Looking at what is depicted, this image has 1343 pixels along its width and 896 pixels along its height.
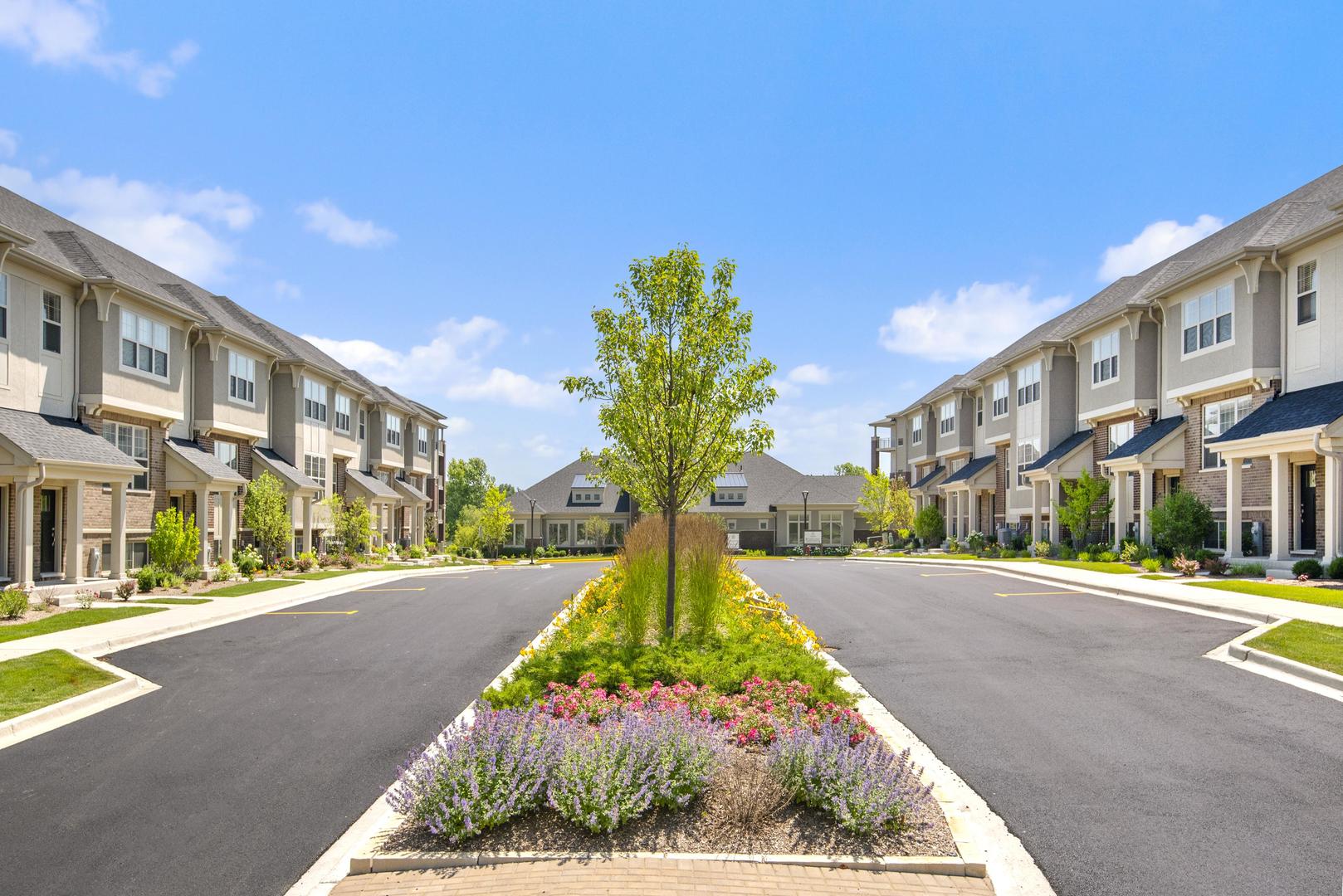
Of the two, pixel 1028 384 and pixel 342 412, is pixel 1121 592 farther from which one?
pixel 342 412

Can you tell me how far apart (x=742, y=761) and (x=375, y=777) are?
3163 millimetres

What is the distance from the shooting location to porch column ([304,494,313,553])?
1352 inches

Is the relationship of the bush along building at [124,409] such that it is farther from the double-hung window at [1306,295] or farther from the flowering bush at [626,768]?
the double-hung window at [1306,295]

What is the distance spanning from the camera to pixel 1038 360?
3809cm

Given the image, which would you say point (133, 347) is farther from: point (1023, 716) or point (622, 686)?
point (1023, 716)

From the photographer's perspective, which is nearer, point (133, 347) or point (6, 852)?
point (6, 852)

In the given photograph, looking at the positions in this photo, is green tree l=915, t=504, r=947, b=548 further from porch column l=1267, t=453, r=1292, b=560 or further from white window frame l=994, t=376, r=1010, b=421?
porch column l=1267, t=453, r=1292, b=560

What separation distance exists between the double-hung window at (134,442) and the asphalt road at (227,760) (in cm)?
1230

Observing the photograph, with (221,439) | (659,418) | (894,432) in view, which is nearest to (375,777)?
(659,418)

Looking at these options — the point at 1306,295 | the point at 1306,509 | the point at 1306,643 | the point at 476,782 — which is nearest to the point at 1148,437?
the point at 1306,509

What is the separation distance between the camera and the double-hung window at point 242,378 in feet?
101

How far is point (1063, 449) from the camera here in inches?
1378

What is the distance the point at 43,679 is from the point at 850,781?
33.9ft

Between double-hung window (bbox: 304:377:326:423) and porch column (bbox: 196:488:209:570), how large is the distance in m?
10.0
